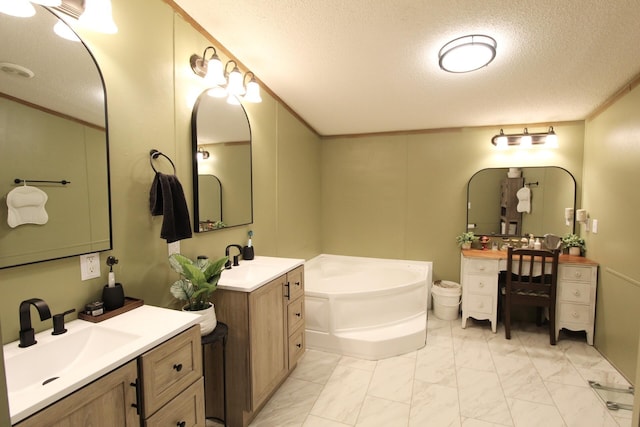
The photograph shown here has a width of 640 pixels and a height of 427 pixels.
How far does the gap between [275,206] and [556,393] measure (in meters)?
2.78

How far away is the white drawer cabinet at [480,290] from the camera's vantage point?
10.6 feet

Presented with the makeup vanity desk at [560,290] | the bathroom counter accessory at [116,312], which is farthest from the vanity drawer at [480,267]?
the bathroom counter accessory at [116,312]

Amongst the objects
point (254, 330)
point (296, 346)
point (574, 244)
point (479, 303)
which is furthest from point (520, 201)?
point (254, 330)

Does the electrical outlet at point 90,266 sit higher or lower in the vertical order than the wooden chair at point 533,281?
higher

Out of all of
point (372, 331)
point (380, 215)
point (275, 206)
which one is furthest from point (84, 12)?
point (380, 215)

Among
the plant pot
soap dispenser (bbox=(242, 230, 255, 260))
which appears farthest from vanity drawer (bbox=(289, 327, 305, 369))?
the plant pot

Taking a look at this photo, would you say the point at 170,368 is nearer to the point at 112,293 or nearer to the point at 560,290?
the point at 112,293

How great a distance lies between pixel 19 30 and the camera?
117cm

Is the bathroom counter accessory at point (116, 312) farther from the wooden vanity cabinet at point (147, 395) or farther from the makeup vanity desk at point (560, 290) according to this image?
the makeup vanity desk at point (560, 290)

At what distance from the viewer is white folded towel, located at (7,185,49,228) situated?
3.73 ft

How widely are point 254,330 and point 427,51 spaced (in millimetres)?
2206

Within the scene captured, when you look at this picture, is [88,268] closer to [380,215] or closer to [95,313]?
[95,313]

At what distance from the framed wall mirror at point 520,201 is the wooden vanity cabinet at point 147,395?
3.50 meters

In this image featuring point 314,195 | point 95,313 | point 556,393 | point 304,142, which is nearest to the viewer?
point 95,313
